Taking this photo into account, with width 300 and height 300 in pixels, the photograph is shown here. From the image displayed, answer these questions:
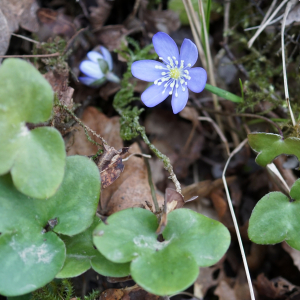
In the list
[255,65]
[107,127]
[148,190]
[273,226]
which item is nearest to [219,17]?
[255,65]

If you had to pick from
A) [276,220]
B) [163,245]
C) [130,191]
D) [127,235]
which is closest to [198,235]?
[163,245]

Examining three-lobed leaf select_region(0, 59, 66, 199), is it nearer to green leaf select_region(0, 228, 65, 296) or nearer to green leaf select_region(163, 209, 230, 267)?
green leaf select_region(0, 228, 65, 296)

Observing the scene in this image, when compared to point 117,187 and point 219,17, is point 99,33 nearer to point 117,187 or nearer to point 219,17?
point 219,17

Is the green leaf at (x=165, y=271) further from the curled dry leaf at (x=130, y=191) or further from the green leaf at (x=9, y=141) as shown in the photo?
the green leaf at (x=9, y=141)

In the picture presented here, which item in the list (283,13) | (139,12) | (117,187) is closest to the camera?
(117,187)

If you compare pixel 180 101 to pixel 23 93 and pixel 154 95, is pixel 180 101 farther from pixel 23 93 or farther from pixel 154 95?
pixel 23 93

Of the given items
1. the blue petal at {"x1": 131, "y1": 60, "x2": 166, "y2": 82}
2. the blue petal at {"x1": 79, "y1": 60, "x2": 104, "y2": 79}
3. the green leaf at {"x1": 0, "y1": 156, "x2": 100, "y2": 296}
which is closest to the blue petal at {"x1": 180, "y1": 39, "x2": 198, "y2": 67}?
the blue petal at {"x1": 131, "y1": 60, "x2": 166, "y2": 82}
